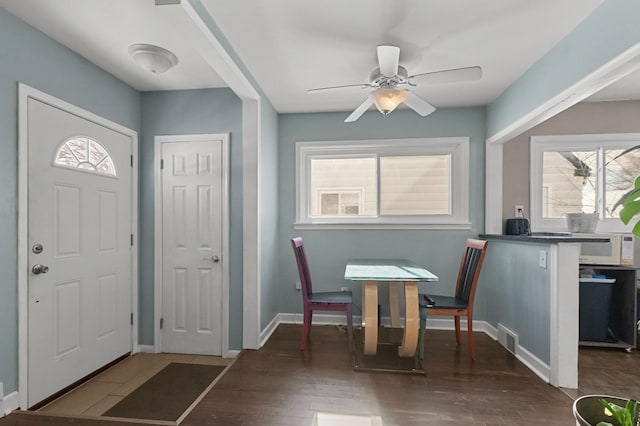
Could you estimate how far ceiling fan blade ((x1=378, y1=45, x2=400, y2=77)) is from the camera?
6.17ft

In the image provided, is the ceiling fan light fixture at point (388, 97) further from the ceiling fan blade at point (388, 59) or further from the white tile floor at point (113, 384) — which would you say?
the white tile floor at point (113, 384)

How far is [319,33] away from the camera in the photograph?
2.12 meters

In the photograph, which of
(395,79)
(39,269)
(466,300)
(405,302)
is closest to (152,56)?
(39,269)

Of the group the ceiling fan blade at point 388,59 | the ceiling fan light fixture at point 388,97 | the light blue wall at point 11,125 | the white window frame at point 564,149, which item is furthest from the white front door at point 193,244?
the white window frame at point 564,149

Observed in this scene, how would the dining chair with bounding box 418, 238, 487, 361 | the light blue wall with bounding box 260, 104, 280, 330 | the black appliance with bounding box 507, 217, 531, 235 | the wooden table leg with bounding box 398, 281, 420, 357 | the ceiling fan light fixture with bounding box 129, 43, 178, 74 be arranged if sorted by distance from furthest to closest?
1. the black appliance with bounding box 507, 217, 531, 235
2. the light blue wall with bounding box 260, 104, 280, 330
3. the dining chair with bounding box 418, 238, 487, 361
4. the wooden table leg with bounding box 398, 281, 420, 357
5. the ceiling fan light fixture with bounding box 129, 43, 178, 74

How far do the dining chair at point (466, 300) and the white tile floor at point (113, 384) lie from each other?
1.85 metres

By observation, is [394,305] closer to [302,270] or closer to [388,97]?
[302,270]

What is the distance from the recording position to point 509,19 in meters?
1.97

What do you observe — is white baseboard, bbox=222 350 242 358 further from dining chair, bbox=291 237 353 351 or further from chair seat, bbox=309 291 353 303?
chair seat, bbox=309 291 353 303

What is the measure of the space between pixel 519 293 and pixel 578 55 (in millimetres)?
1908

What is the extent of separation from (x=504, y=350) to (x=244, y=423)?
2.41 m

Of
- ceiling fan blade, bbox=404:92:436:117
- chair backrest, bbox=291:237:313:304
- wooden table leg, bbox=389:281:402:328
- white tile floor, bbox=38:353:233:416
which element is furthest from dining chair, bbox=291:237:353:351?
ceiling fan blade, bbox=404:92:436:117

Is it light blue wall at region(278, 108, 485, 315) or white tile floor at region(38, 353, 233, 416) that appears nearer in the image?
white tile floor at region(38, 353, 233, 416)

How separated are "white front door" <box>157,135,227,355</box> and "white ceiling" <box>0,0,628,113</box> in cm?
70
